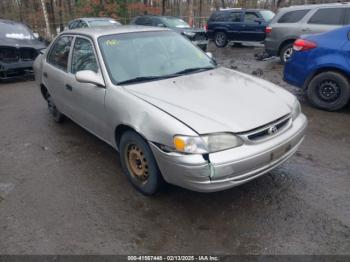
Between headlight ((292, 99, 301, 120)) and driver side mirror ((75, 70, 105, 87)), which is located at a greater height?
driver side mirror ((75, 70, 105, 87))

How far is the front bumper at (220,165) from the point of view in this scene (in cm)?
254

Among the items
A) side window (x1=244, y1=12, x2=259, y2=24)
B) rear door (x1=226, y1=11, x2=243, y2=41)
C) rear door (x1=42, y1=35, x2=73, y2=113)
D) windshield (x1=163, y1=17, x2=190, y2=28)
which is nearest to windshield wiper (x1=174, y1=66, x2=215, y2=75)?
rear door (x1=42, y1=35, x2=73, y2=113)

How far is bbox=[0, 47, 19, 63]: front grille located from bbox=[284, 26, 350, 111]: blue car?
738cm

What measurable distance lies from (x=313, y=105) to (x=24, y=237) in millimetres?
5139

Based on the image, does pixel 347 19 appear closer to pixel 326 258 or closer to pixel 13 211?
pixel 326 258

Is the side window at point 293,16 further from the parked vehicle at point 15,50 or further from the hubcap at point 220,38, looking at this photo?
the parked vehicle at point 15,50

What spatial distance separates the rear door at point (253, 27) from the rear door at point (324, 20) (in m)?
5.06

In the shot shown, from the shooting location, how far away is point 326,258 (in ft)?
7.91

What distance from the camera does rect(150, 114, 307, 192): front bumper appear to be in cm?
254

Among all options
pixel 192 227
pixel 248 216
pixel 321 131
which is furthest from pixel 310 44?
pixel 192 227

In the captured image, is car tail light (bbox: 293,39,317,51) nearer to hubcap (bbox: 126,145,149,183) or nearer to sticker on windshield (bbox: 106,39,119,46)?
sticker on windshield (bbox: 106,39,119,46)

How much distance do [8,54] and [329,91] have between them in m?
8.25

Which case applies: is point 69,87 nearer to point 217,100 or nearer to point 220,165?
point 217,100

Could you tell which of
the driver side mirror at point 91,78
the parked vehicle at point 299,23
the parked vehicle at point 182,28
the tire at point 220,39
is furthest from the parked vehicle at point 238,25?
the driver side mirror at point 91,78
